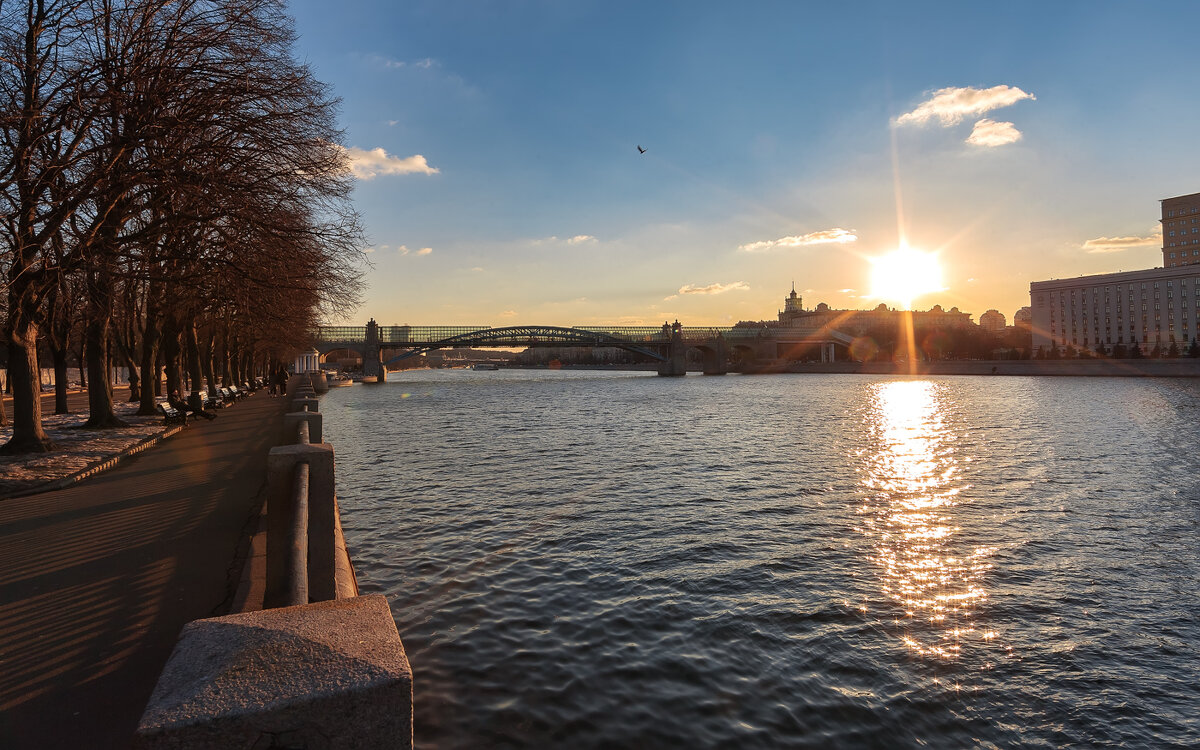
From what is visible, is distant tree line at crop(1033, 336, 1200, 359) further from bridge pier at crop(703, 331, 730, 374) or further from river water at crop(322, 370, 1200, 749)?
river water at crop(322, 370, 1200, 749)

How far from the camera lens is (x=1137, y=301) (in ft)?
410

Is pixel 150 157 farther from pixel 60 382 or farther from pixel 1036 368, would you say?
pixel 1036 368

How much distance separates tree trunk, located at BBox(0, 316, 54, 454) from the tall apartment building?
13907 centimetres

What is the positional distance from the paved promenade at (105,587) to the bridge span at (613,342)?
7439cm

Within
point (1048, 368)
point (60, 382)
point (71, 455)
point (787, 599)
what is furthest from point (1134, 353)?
point (71, 455)

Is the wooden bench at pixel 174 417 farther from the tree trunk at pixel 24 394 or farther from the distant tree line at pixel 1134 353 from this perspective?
the distant tree line at pixel 1134 353

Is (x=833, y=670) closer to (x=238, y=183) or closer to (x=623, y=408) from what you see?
(x=238, y=183)

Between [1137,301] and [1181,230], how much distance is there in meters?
17.7

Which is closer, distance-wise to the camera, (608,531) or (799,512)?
(608,531)

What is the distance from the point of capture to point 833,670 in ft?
18.9

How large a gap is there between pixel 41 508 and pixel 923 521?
40.8ft

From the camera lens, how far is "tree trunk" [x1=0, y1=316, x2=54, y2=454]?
501 inches

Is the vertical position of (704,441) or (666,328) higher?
(666,328)

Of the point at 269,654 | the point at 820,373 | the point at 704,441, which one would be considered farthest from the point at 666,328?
the point at 269,654
